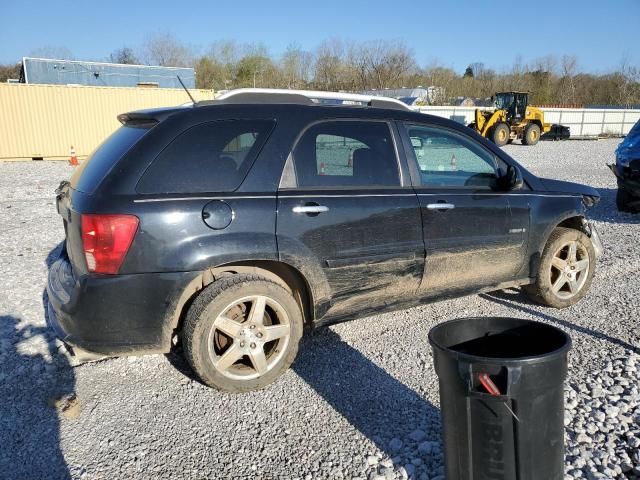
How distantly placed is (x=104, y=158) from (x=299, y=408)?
1952 millimetres

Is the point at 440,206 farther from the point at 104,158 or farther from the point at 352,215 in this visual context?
the point at 104,158

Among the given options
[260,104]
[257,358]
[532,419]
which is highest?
[260,104]

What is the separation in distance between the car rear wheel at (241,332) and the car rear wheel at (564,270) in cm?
240

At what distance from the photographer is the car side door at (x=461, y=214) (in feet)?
13.0

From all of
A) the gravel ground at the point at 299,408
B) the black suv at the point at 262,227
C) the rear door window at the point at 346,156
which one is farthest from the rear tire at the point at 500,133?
the rear door window at the point at 346,156

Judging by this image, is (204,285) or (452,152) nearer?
(204,285)

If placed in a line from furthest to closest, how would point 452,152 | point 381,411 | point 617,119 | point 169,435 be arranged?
point 617,119, point 452,152, point 381,411, point 169,435

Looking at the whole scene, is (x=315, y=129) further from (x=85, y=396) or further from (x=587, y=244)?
(x=587, y=244)

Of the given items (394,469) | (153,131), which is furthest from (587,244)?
(153,131)

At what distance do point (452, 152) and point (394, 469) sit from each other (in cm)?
254

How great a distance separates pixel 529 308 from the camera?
487 cm

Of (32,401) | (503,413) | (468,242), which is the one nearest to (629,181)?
(468,242)

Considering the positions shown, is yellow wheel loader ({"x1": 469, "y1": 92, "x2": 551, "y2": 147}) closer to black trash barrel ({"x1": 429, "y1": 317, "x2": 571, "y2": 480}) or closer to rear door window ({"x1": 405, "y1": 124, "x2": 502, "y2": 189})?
rear door window ({"x1": 405, "y1": 124, "x2": 502, "y2": 189})

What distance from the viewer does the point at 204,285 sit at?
3305 millimetres
